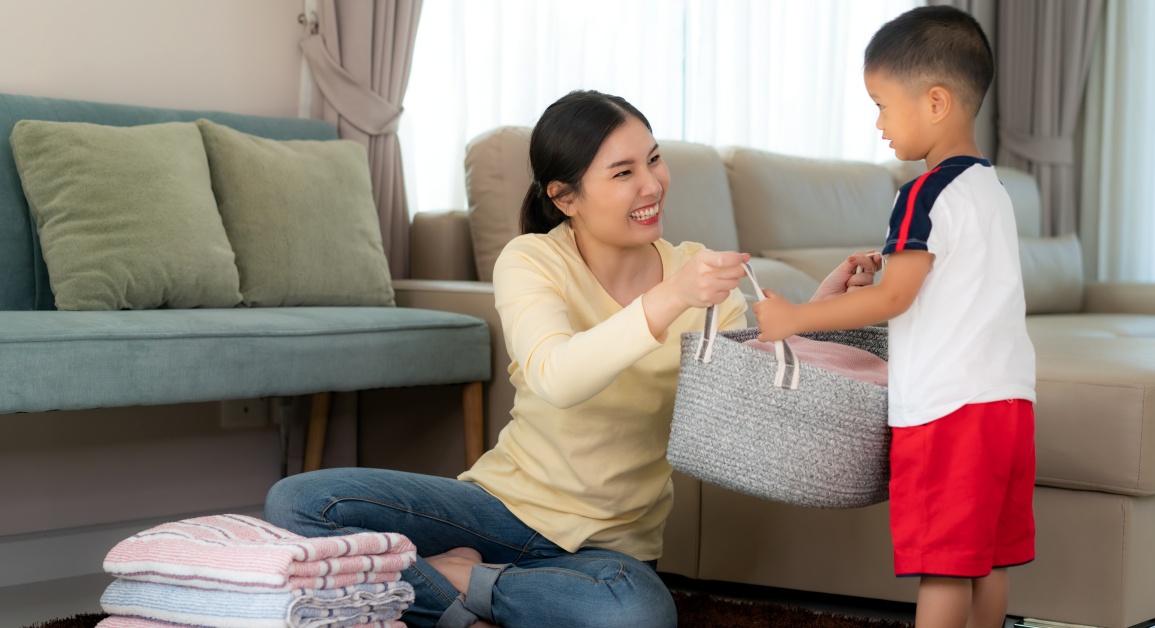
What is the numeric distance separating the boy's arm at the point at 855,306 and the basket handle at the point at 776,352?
24 mm

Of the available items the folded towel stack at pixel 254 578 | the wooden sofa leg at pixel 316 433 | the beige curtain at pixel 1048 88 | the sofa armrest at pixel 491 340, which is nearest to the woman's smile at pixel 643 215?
the folded towel stack at pixel 254 578

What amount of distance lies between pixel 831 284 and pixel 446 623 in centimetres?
72

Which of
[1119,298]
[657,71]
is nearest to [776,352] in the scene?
[657,71]

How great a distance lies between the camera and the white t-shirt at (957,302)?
1.28 m

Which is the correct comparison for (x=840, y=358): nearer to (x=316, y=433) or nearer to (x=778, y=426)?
(x=778, y=426)

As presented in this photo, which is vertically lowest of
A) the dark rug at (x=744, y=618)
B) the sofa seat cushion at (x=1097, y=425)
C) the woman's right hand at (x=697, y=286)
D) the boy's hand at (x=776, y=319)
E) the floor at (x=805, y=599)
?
the floor at (x=805, y=599)

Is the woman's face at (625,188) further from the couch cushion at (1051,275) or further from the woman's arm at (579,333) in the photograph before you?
the couch cushion at (1051,275)

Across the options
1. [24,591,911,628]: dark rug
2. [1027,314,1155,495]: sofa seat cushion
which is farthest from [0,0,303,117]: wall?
[1027,314,1155,495]: sofa seat cushion

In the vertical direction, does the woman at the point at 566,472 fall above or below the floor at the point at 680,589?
above

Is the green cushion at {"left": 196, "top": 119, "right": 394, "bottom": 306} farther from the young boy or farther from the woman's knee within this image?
the young boy

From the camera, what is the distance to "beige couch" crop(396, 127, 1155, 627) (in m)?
1.73

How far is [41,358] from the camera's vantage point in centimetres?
175

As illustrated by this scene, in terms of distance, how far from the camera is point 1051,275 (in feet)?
11.5

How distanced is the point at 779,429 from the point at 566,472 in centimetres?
39
